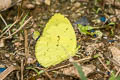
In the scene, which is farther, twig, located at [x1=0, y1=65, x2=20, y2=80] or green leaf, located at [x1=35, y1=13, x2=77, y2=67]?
green leaf, located at [x1=35, y1=13, x2=77, y2=67]

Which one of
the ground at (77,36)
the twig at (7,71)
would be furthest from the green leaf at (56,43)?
the twig at (7,71)

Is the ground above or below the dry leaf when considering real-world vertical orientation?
above

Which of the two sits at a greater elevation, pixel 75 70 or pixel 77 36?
pixel 77 36

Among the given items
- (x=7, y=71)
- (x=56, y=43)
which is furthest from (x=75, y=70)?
(x=7, y=71)

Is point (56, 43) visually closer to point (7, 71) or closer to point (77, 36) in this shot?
point (77, 36)

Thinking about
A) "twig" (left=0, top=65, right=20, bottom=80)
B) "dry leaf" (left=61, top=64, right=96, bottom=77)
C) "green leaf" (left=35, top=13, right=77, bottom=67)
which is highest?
"green leaf" (left=35, top=13, right=77, bottom=67)

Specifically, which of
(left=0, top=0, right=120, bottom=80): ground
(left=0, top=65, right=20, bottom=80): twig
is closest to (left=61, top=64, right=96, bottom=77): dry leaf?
(left=0, top=0, right=120, bottom=80): ground

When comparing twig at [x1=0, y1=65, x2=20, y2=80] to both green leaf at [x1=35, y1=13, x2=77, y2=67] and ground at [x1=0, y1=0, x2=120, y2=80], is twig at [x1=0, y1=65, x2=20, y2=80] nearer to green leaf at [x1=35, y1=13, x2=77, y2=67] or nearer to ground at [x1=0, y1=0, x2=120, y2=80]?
ground at [x1=0, y1=0, x2=120, y2=80]
